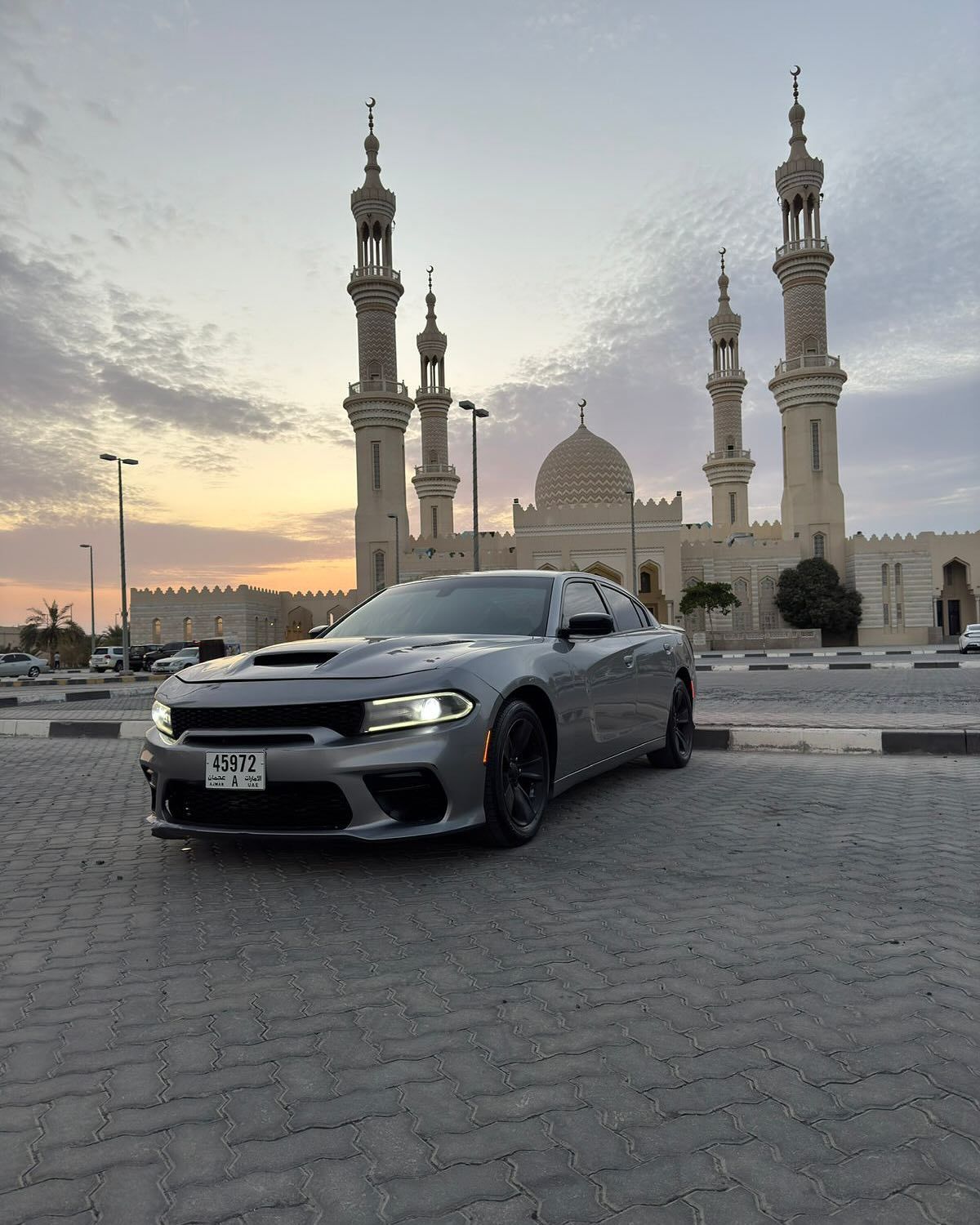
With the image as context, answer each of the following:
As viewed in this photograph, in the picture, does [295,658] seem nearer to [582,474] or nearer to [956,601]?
[582,474]

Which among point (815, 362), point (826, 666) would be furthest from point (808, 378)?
point (826, 666)

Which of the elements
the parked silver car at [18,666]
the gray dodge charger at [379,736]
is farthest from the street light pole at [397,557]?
the gray dodge charger at [379,736]

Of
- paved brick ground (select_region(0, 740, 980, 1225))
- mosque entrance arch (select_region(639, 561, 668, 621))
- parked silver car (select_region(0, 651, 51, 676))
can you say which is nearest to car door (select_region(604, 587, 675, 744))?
paved brick ground (select_region(0, 740, 980, 1225))

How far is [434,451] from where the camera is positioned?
213 feet

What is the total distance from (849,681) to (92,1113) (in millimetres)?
15853

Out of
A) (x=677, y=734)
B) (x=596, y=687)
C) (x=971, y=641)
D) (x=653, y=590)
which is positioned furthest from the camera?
(x=653, y=590)

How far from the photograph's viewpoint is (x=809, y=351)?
5178cm

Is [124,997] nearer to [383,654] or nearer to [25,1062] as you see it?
[25,1062]

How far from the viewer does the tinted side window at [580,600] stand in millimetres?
5660

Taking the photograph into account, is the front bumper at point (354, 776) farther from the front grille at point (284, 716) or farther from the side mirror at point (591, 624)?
the side mirror at point (591, 624)

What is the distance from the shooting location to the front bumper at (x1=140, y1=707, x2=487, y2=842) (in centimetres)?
389

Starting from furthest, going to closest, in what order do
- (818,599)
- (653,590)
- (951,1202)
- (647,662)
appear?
(653,590), (818,599), (647,662), (951,1202)

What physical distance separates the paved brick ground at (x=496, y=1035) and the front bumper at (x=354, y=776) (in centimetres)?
21

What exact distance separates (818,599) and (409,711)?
1935 inches
